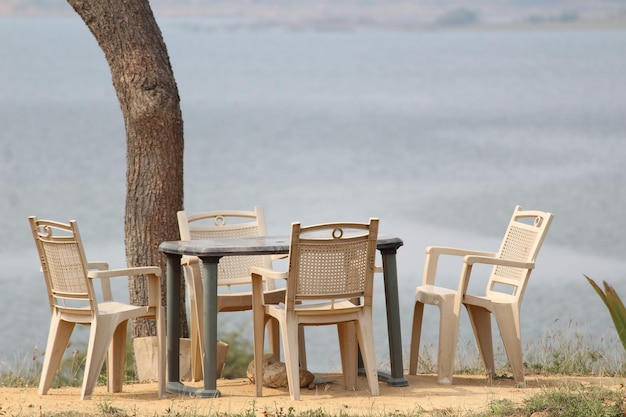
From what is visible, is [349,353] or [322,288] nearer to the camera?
[322,288]

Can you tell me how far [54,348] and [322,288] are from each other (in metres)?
1.58

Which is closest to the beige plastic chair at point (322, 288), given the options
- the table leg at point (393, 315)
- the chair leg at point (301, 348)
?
the table leg at point (393, 315)

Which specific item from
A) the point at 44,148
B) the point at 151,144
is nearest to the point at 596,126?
the point at 44,148

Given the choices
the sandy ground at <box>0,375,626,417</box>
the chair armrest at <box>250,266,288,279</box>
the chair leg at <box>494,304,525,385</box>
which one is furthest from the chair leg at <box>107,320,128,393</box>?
the chair leg at <box>494,304,525,385</box>

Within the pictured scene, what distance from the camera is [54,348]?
6656 millimetres

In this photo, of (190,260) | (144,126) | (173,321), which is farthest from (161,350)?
(144,126)

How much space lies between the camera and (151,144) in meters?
8.24

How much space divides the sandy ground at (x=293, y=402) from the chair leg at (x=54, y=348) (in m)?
0.11

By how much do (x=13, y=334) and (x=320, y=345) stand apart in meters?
4.96

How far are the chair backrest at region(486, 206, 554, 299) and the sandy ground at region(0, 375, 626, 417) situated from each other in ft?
2.01

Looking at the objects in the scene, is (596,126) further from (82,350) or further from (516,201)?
(82,350)

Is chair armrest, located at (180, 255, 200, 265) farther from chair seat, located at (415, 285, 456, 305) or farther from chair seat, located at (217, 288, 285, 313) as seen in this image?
chair seat, located at (415, 285, 456, 305)

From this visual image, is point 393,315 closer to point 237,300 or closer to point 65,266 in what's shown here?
point 237,300

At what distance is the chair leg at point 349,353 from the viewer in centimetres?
682
